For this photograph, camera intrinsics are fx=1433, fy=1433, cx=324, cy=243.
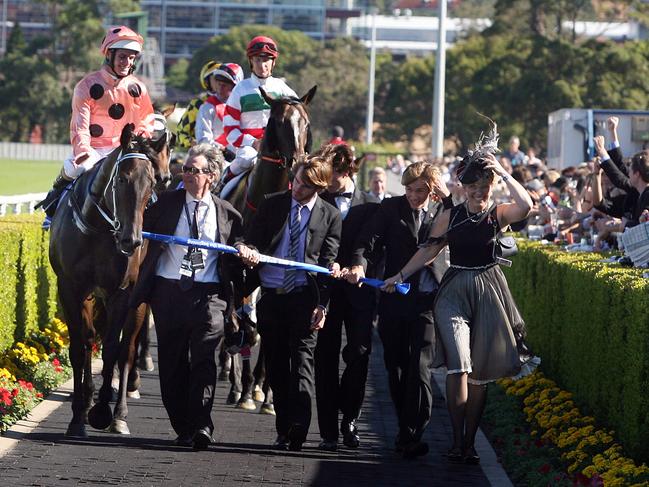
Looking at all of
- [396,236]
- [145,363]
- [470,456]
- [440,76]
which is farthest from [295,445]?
Answer: [440,76]

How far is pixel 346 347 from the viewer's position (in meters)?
9.14

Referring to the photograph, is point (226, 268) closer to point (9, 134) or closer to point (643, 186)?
point (643, 186)

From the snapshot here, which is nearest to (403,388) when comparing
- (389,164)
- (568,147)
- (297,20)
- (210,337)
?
(210,337)

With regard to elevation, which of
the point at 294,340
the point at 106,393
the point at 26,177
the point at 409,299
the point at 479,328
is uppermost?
the point at 409,299

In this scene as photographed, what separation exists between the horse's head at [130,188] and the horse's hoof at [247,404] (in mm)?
2030

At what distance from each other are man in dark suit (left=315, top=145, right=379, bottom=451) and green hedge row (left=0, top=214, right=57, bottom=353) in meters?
3.25

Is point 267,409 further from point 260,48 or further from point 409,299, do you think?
point 260,48

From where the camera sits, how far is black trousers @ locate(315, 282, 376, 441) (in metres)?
9.02

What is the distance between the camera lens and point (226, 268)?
8844 mm

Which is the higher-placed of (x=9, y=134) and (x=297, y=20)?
(x=297, y=20)

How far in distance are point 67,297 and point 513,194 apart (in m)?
3.13

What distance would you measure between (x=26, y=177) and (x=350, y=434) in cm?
4355

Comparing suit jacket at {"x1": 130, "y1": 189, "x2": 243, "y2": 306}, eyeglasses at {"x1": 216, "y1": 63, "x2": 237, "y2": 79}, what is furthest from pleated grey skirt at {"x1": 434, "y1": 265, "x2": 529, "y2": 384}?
eyeglasses at {"x1": 216, "y1": 63, "x2": 237, "y2": 79}

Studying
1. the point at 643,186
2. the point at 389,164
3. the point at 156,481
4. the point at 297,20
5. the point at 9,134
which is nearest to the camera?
the point at 156,481
